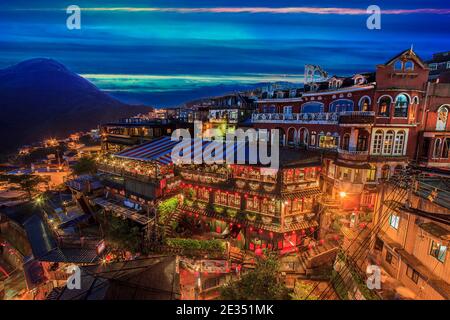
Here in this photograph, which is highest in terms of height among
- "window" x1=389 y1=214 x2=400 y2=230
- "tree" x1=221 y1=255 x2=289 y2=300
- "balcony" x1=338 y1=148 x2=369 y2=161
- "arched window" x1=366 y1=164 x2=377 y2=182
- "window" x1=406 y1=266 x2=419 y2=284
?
"balcony" x1=338 y1=148 x2=369 y2=161

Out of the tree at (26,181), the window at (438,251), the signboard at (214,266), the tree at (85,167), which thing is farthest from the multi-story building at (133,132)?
the window at (438,251)

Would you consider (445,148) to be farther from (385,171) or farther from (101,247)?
(101,247)

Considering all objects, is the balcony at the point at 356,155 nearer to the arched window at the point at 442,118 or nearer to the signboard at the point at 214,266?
the arched window at the point at 442,118

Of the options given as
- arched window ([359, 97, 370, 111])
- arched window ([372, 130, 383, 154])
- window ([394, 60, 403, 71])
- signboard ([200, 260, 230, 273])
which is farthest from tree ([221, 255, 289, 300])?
window ([394, 60, 403, 71])

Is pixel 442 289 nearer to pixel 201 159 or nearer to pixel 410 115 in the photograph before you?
pixel 410 115

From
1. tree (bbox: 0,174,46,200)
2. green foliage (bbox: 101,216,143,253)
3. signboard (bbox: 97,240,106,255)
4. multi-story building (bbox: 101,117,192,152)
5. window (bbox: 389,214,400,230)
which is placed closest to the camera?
window (bbox: 389,214,400,230)

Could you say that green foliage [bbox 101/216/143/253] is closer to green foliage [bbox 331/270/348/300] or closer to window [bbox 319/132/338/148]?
green foliage [bbox 331/270/348/300]

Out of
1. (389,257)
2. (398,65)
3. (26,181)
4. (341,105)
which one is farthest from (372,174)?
(26,181)
